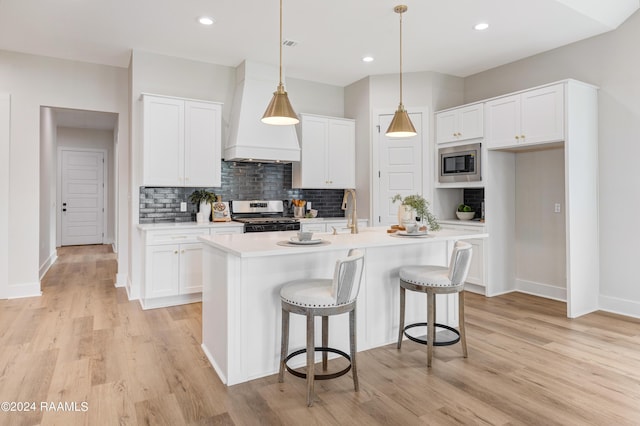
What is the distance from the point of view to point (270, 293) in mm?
2680

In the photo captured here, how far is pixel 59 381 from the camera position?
2580 millimetres

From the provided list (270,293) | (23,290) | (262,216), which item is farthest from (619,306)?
(23,290)

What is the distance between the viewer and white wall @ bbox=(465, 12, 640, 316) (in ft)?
12.9

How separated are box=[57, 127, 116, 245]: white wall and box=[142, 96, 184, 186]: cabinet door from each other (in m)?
5.47

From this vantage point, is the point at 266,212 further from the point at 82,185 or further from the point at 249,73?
the point at 82,185

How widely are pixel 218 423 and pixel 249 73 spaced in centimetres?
407

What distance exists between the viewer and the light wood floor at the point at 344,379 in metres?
2.19

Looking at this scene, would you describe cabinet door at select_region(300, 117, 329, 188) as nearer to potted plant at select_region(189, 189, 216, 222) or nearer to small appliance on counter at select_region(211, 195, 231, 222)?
small appliance on counter at select_region(211, 195, 231, 222)

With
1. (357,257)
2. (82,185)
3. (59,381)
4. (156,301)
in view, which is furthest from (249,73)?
(82,185)

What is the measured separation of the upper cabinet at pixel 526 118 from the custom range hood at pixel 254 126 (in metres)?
2.53

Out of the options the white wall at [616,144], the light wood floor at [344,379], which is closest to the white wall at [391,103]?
the white wall at [616,144]

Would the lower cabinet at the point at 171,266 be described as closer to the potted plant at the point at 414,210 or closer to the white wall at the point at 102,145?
the potted plant at the point at 414,210

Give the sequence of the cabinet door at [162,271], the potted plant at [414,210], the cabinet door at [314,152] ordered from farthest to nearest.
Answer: the cabinet door at [314,152], the cabinet door at [162,271], the potted plant at [414,210]

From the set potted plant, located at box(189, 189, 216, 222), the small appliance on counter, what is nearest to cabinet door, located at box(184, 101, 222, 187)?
potted plant, located at box(189, 189, 216, 222)
